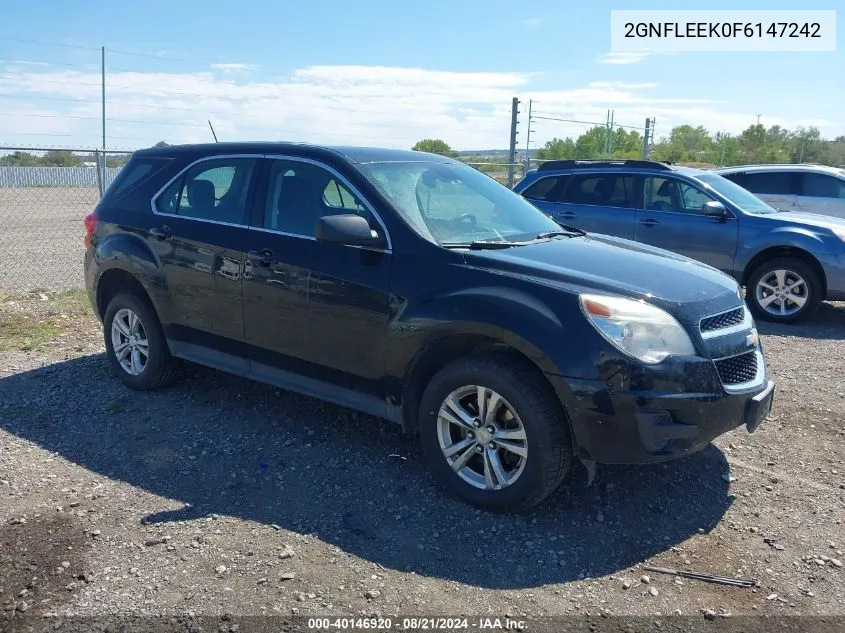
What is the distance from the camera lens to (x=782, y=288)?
846cm

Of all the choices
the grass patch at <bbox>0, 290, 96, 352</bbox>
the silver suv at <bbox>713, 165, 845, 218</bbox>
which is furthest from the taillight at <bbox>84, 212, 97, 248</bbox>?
the silver suv at <bbox>713, 165, 845, 218</bbox>

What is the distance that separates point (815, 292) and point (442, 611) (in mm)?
6880

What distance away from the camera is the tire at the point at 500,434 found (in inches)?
142

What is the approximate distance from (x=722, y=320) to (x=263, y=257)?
2700 mm

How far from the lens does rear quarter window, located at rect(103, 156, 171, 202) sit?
5570mm

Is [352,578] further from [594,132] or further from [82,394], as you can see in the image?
[594,132]

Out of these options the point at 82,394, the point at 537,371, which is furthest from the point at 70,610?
the point at 82,394

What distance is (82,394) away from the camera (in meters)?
5.64

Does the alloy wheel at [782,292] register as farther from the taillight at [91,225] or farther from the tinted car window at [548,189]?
the taillight at [91,225]

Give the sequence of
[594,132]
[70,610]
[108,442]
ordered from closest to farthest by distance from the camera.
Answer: [70,610] → [108,442] → [594,132]

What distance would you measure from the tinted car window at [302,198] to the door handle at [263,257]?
0.17 m

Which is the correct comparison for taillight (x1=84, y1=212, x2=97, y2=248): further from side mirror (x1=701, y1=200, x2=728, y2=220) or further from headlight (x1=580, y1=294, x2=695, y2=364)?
side mirror (x1=701, y1=200, x2=728, y2=220)

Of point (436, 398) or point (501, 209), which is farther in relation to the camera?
point (501, 209)

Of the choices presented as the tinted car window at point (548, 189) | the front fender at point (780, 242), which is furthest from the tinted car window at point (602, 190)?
the front fender at point (780, 242)
